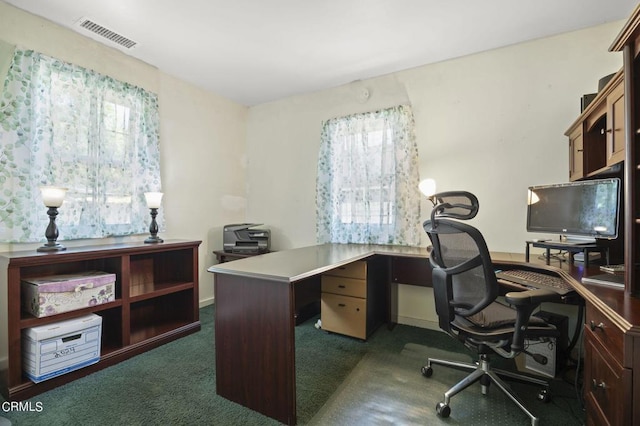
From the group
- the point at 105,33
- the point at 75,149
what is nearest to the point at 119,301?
the point at 75,149

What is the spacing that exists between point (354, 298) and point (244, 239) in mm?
1592

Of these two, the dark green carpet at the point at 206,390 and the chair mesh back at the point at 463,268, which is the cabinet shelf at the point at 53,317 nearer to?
the dark green carpet at the point at 206,390

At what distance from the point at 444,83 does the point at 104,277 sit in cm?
348

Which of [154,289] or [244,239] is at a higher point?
[244,239]

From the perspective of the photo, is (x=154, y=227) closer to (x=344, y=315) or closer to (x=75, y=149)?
(x=75, y=149)

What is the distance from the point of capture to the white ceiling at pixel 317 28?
6.79 feet

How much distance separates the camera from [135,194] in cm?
277

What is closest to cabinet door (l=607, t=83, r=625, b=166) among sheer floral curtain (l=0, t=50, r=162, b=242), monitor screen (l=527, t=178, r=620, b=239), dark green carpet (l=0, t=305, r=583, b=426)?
monitor screen (l=527, t=178, r=620, b=239)

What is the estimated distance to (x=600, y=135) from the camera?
198 centimetres

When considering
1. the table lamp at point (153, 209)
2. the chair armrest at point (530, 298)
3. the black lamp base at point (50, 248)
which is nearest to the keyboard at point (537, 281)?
the chair armrest at point (530, 298)

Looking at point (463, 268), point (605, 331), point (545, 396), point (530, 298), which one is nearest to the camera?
point (605, 331)

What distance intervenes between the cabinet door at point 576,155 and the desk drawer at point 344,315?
1.92 m

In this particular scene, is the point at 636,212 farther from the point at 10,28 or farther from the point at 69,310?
the point at 10,28

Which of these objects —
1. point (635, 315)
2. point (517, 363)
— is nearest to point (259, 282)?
point (635, 315)
